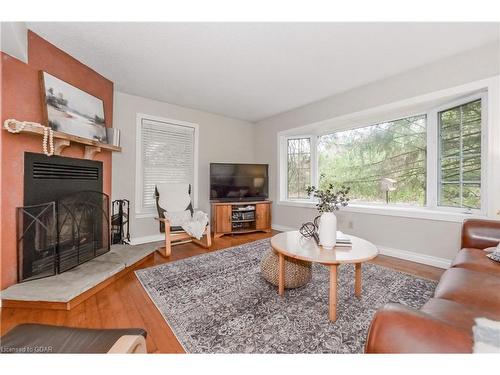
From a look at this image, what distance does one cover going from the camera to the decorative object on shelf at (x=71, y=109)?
203cm

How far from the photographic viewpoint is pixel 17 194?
178 cm

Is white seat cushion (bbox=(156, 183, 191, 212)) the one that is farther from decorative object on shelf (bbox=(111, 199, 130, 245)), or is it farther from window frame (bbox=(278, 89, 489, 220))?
window frame (bbox=(278, 89, 489, 220))

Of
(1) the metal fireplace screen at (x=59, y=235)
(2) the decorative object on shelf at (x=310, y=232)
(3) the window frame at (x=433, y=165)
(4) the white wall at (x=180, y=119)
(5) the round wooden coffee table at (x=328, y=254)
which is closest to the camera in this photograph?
(5) the round wooden coffee table at (x=328, y=254)

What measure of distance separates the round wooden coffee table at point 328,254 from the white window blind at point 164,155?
253 centimetres

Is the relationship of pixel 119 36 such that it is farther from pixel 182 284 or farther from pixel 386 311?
pixel 386 311

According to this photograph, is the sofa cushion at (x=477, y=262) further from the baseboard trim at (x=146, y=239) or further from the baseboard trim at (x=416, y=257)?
the baseboard trim at (x=146, y=239)

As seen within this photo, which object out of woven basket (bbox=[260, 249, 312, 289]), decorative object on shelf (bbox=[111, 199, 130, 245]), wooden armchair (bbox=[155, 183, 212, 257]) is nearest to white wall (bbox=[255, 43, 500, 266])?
woven basket (bbox=[260, 249, 312, 289])

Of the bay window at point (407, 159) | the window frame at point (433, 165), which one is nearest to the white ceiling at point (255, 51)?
the window frame at point (433, 165)

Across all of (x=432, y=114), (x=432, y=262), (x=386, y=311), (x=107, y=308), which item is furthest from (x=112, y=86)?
(x=432, y=262)

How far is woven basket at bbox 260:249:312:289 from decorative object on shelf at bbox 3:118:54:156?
226 cm

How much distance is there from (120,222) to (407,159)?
4.17m

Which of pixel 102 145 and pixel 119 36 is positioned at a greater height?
pixel 119 36

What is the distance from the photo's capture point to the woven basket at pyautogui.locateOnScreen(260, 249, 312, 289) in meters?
1.86
